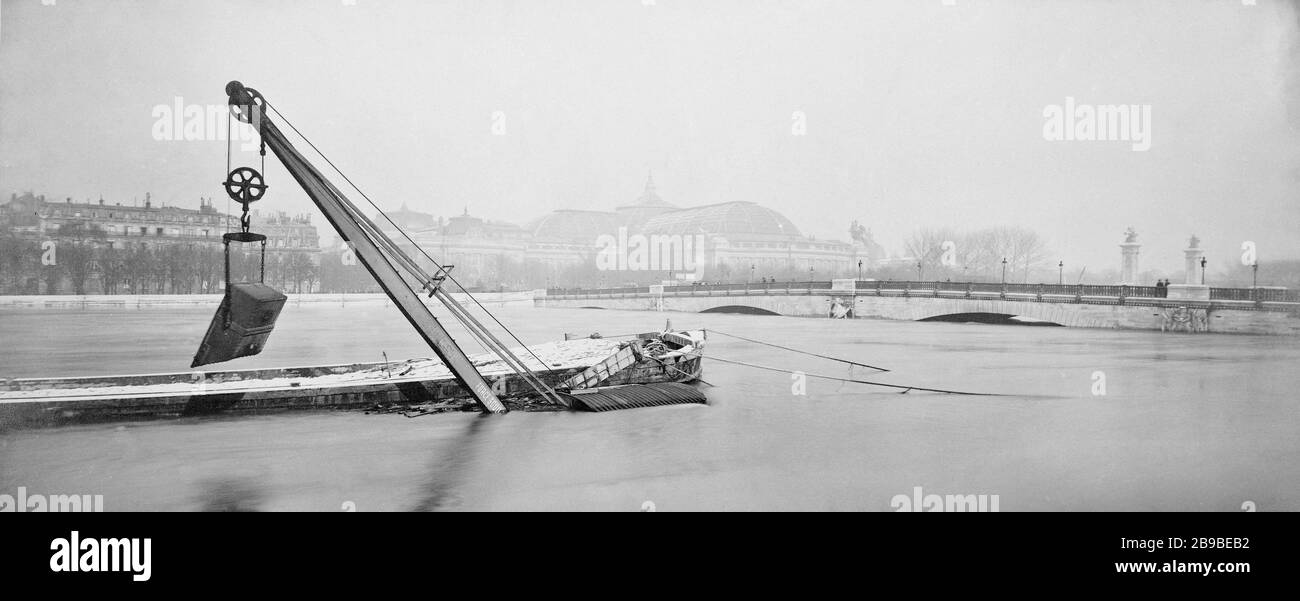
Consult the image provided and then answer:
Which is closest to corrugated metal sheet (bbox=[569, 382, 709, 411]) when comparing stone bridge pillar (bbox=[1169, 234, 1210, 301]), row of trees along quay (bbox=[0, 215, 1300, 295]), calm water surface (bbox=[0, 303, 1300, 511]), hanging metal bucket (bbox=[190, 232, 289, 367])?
calm water surface (bbox=[0, 303, 1300, 511])

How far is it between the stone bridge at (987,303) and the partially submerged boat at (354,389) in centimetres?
1593

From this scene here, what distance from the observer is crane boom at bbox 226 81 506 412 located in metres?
6.84

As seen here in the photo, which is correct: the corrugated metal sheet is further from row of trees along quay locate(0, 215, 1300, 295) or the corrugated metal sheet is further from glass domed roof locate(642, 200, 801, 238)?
glass domed roof locate(642, 200, 801, 238)

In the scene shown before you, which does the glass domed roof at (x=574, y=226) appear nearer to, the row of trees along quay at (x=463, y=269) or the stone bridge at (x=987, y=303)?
the row of trees along quay at (x=463, y=269)

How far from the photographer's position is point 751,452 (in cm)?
780

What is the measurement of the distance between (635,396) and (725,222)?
5041 centimetres

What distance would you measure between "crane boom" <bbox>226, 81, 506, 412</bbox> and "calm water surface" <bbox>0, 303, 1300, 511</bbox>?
103cm

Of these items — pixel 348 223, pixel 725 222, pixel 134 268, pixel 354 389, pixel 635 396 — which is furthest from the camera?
pixel 725 222

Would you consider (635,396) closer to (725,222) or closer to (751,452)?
(751,452)

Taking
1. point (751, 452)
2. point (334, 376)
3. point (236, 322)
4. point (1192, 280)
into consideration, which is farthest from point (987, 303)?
point (236, 322)

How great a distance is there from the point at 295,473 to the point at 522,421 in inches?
103

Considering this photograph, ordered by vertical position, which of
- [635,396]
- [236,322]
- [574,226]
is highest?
[574,226]

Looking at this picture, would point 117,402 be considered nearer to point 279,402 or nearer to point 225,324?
point 279,402

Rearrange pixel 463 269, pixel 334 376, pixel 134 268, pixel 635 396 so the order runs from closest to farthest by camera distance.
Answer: pixel 334 376 < pixel 635 396 < pixel 134 268 < pixel 463 269
